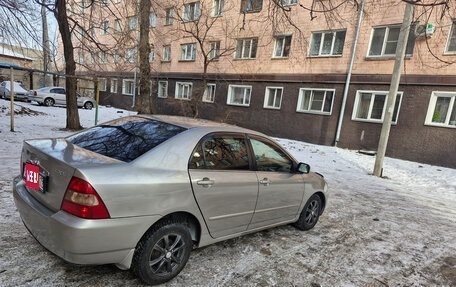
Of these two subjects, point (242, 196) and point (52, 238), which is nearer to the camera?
point (52, 238)

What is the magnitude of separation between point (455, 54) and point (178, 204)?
42.0ft

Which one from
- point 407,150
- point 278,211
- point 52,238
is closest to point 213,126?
point 278,211

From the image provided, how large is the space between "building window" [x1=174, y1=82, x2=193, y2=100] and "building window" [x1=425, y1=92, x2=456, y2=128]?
46.0 ft

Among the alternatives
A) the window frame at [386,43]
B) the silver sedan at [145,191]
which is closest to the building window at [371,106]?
the window frame at [386,43]

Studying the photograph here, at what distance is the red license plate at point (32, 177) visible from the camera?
2.51 metres

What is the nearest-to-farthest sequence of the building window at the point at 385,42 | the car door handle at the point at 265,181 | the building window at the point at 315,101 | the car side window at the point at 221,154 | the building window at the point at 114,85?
the car side window at the point at 221,154 → the car door handle at the point at 265,181 → the building window at the point at 385,42 → the building window at the point at 315,101 → the building window at the point at 114,85

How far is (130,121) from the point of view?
3.25 m

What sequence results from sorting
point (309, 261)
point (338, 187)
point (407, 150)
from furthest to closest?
point (407, 150) → point (338, 187) → point (309, 261)

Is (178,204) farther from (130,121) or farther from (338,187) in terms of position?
(338,187)

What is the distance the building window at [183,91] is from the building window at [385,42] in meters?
11.7

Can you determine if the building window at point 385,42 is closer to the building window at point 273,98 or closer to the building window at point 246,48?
the building window at point 273,98

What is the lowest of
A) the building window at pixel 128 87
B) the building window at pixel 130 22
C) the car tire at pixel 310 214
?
the car tire at pixel 310 214

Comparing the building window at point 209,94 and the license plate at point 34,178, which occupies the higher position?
the building window at point 209,94

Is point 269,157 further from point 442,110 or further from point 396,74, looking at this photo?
point 442,110
